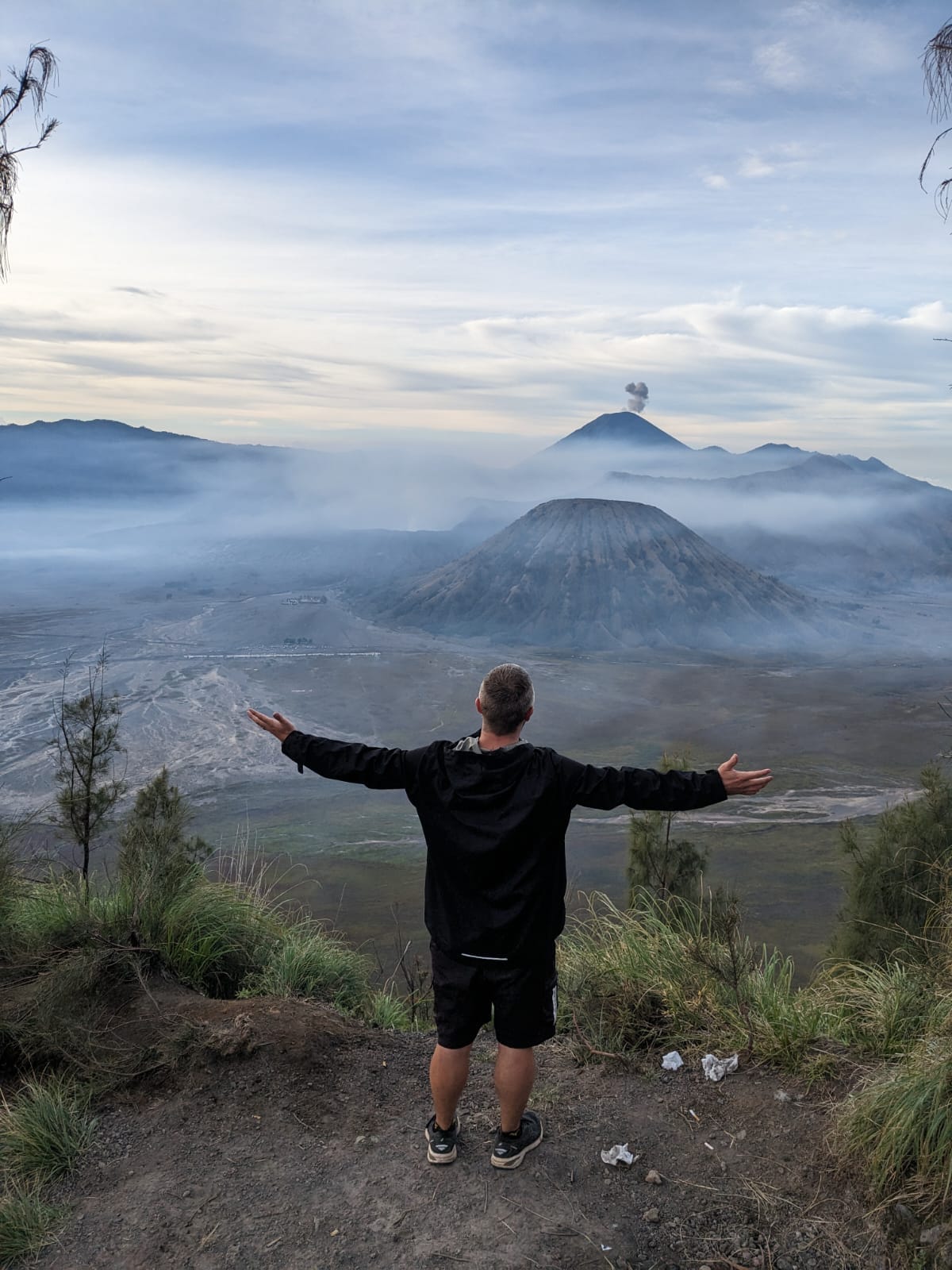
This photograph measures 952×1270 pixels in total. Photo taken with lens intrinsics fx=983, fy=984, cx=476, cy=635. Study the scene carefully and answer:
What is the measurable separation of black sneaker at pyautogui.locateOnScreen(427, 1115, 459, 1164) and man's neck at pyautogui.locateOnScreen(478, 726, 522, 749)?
5.05 ft

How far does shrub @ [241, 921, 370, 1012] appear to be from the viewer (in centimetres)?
575

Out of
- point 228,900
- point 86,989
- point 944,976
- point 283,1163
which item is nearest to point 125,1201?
point 283,1163

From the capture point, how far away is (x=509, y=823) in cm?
360

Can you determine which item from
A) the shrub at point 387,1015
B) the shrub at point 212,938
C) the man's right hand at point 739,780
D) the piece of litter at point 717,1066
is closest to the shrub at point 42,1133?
the shrub at point 212,938

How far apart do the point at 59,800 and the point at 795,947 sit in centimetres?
2462

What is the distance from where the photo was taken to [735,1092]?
4359mm

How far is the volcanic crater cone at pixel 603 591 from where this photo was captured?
11788cm

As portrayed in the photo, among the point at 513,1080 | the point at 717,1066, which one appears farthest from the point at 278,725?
A: the point at 717,1066

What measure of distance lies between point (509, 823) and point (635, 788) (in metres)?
0.48

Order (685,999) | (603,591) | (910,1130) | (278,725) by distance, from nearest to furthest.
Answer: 1. (910,1130)
2. (278,725)
3. (685,999)
4. (603,591)

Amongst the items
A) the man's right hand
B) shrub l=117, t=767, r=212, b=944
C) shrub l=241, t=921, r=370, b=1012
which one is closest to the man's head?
the man's right hand

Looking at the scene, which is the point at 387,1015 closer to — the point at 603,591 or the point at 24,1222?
the point at 24,1222

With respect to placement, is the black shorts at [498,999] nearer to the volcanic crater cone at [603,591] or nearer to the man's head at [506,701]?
the man's head at [506,701]

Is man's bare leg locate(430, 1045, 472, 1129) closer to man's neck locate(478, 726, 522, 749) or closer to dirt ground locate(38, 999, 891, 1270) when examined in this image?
dirt ground locate(38, 999, 891, 1270)
